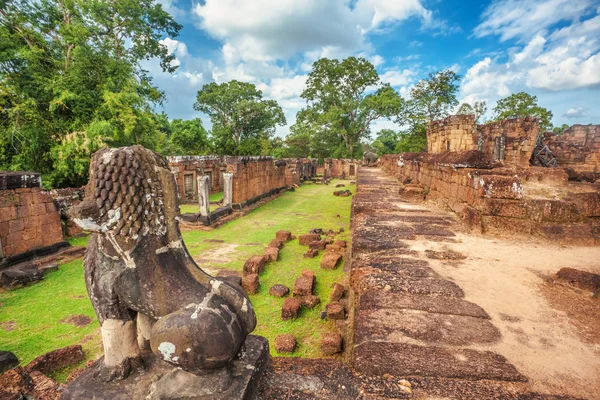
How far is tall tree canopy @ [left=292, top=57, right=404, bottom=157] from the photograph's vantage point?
32.4 meters

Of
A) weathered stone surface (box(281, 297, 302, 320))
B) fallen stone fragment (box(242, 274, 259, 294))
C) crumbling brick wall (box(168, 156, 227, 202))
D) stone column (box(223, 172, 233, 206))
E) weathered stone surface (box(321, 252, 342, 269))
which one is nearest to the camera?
weathered stone surface (box(281, 297, 302, 320))

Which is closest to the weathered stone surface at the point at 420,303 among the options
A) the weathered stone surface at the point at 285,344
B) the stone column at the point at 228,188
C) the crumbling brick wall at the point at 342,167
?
the weathered stone surface at the point at 285,344

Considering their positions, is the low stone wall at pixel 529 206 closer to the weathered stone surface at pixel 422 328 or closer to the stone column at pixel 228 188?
the weathered stone surface at pixel 422 328

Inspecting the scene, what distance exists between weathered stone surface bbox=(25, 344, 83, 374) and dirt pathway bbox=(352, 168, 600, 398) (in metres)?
3.17

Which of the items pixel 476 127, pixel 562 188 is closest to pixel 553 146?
pixel 476 127

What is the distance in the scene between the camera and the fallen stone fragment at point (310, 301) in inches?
166

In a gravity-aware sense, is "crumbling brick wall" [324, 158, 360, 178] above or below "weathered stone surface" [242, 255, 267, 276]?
above

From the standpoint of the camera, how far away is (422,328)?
1.83 m

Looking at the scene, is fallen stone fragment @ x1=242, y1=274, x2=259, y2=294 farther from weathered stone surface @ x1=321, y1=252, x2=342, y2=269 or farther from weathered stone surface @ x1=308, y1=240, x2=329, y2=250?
weathered stone surface @ x1=308, y1=240, x2=329, y2=250

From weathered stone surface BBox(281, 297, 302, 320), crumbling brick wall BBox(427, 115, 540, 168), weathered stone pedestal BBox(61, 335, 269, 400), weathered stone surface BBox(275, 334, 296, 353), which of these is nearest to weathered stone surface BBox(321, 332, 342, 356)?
weathered stone surface BBox(275, 334, 296, 353)

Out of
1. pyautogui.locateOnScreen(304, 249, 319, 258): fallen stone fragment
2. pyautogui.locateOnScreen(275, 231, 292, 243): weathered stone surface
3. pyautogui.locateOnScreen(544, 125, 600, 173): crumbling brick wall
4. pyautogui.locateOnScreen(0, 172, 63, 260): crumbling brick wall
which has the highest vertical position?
pyautogui.locateOnScreen(544, 125, 600, 173): crumbling brick wall

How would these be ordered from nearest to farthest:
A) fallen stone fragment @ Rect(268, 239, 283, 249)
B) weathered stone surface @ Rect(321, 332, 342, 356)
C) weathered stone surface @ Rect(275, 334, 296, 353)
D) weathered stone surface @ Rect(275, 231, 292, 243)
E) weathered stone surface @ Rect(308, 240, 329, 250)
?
weathered stone surface @ Rect(321, 332, 342, 356), weathered stone surface @ Rect(275, 334, 296, 353), weathered stone surface @ Rect(308, 240, 329, 250), fallen stone fragment @ Rect(268, 239, 283, 249), weathered stone surface @ Rect(275, 231, 292, 243)

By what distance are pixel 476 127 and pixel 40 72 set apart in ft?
56.9

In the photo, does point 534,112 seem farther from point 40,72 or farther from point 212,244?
point 40,72
